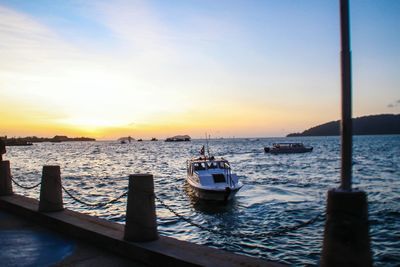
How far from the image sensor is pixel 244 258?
5930 mm

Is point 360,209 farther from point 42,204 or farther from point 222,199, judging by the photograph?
point 222,199

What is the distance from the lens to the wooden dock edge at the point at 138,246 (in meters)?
5.77

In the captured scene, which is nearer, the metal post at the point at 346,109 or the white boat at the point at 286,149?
the metal post at the point at 346,109

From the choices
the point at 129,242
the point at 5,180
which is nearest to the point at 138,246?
the point at 129,242

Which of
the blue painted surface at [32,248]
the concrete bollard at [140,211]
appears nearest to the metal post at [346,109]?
the concrete bollard at [140,211]

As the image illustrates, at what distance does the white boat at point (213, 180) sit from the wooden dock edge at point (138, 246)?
1617cm

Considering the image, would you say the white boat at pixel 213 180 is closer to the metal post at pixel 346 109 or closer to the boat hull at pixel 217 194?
the boat hull at pixel 217 194

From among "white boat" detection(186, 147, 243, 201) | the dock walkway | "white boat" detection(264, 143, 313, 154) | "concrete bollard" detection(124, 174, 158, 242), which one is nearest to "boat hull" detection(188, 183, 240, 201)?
"white boat" detection(186, 147, 243, 201)

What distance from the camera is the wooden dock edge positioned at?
5773 mm

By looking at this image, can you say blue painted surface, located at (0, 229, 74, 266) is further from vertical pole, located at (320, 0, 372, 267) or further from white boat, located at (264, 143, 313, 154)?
white boat, located at (264, 143, 313, 154)

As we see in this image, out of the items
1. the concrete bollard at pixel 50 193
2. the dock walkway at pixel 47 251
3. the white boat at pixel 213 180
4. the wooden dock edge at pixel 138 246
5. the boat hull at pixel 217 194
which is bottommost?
the boat hull at pixel 217 194

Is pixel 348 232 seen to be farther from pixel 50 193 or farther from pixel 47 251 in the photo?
pixel 50 193

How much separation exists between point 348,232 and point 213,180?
22.0m

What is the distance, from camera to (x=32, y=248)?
7.05m
